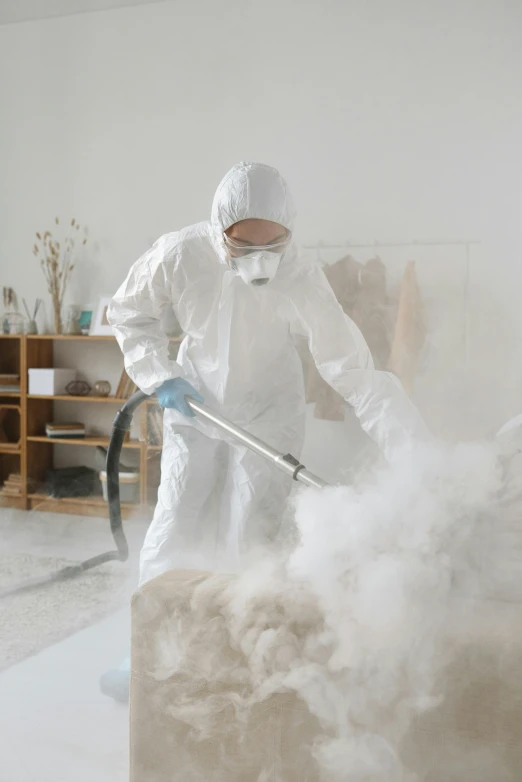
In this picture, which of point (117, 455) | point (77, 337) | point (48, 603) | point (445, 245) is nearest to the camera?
point (117, 455)

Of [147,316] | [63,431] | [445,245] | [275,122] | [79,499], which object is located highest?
[275,122]

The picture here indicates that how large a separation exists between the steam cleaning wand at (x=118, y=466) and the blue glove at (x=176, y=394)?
0.05 feet

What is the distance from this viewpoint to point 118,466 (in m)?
2.35

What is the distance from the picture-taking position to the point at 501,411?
2.98 m

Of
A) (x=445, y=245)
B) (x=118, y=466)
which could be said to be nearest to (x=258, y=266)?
(x=118, y=466)

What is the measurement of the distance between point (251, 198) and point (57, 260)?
260 cm

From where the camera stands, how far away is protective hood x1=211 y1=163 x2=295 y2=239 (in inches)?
64.7

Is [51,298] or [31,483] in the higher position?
[51,298]

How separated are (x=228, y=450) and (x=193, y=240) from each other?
20.8 inches

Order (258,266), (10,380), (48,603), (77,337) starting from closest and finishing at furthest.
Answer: (258,266)
(48,603)
(77,337)
(10,380)

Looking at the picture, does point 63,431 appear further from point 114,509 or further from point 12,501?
point 114,509

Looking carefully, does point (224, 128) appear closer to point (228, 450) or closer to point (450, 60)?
point (450, 60)

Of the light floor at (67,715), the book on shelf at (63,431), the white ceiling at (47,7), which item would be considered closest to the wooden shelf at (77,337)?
the book on shelf at (63,431)

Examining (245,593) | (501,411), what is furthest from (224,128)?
(245,593)
